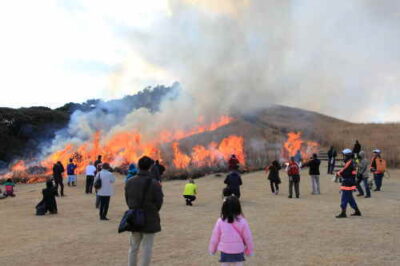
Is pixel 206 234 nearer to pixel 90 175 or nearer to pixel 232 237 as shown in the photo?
pixel 232 237

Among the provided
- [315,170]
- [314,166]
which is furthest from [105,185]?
[315,170]

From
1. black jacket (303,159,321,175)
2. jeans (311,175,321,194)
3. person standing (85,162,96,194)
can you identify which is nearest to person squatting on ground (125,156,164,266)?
black jacket (303,159,321,175)

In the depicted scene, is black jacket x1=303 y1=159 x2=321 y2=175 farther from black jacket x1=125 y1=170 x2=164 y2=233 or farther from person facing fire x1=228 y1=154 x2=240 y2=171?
black jacket x1=125 y1=170 x2=164 y2=233

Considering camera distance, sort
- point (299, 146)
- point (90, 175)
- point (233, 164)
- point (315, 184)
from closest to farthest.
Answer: point (233, 164)
point (315, 184)
point (90, 175)
point (299, 146)

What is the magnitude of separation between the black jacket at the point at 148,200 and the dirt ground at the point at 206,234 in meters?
1.89

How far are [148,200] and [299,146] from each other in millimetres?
37168

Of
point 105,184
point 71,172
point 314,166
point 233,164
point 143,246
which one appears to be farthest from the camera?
point 71,172

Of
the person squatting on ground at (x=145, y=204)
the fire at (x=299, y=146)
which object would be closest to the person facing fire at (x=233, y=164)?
the person squatting on ground at (x=145, y=204)

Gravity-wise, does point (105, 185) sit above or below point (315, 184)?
above

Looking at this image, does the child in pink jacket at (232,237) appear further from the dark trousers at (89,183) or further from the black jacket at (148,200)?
the dark trousers at (89,183)

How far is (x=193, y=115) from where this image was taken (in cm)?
4269

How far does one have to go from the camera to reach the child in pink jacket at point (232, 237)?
5.42m

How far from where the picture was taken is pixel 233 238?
5.44m

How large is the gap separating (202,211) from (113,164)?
2175cm
